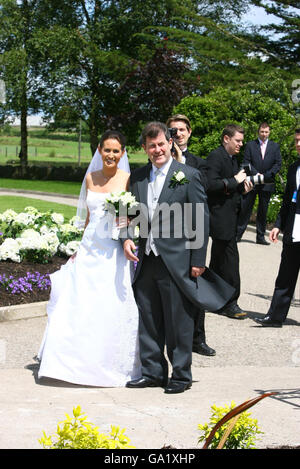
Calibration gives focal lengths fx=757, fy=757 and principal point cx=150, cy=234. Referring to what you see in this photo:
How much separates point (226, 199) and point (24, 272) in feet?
8.66

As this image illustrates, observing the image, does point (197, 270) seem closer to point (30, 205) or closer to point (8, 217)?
point (8, 217)

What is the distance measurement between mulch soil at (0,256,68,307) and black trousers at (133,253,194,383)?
2682 mm

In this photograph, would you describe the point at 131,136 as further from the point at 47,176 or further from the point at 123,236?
the point at 123,236

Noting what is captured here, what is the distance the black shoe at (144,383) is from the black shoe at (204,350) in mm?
1043

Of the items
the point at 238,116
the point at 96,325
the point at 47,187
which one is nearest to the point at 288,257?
the point at 96,325

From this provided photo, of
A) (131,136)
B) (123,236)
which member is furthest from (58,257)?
(131,136)

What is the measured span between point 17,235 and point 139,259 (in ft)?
15.3

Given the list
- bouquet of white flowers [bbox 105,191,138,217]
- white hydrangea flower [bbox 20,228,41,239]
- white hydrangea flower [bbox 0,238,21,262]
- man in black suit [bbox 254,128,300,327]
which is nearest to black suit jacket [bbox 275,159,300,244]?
man in black suit [bbox 254,128,300,327]

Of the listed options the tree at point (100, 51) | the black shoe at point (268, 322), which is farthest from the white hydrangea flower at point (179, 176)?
the tree at point (100, 51)

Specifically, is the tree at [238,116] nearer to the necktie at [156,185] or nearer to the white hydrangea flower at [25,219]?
the white hydrangea flower at [25,219]

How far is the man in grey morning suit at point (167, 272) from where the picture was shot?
19.0 ft

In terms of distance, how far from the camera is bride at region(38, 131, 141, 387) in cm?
591

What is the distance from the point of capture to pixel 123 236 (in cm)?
612

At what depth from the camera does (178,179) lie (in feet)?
19.0
